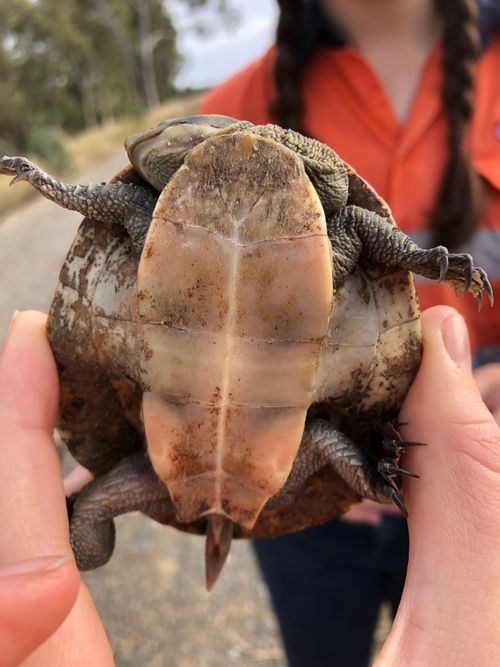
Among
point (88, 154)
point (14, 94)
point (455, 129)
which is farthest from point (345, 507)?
point (14, 94)

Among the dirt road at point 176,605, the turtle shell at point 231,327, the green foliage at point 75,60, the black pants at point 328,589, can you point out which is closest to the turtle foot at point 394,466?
the turtle shell at point 231,327

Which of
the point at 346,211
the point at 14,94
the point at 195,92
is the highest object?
the point at 346,211

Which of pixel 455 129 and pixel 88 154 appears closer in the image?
pixel 455 129

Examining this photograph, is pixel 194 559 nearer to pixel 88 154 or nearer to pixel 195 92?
pixel 88 154

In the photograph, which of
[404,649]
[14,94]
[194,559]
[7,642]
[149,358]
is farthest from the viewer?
[14,94]

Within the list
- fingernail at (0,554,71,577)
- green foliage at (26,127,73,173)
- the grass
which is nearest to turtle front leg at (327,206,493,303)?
fingernail at (0,554,71,577)

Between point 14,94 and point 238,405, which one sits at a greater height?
point 238,405

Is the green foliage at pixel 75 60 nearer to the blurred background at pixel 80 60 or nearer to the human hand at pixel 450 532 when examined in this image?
the blurred background at pixel 80 60
